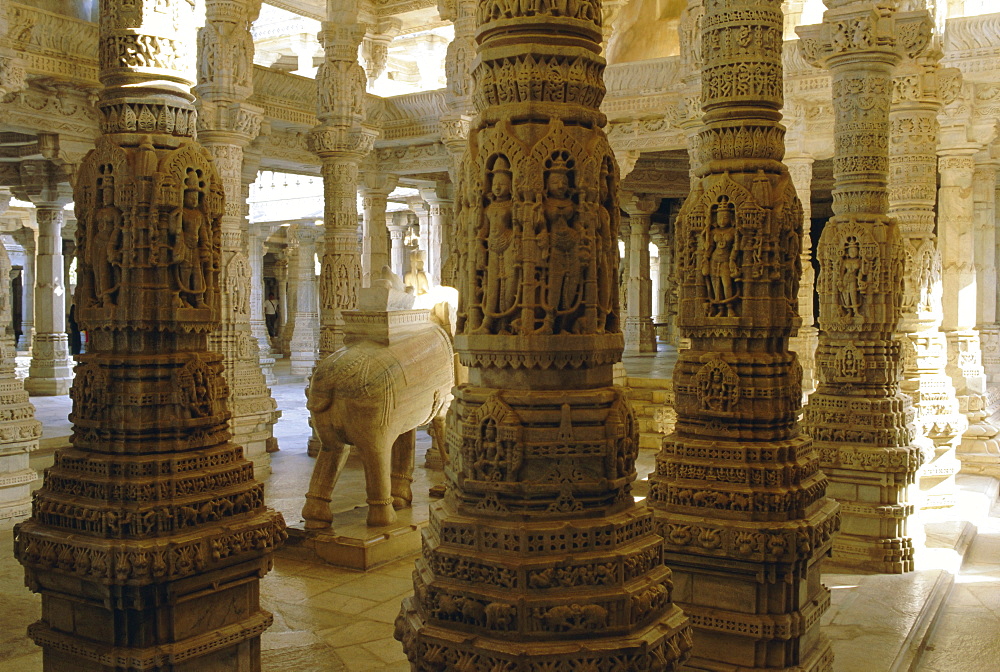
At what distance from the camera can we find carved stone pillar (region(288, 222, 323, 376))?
911 inches

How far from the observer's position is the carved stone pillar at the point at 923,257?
8.45 meters

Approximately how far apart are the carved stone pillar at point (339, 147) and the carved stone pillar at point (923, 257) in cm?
593

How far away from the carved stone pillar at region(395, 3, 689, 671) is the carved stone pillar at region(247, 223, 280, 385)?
1431 cm

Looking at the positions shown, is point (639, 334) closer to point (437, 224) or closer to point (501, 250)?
point (437, 224)

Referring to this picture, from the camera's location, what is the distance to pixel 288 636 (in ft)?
17.0

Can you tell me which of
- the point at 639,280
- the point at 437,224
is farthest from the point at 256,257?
the point at 639,280

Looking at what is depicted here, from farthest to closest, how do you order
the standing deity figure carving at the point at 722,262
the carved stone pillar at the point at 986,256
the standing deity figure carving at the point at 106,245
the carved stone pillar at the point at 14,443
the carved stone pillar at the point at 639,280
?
the carved stone pillar at the point at 639,280, the carved stone pillar at the point at 986,256, the carved stone pillar at the point at 14,443, the standing deity figure carving at the point at 722,262, the standing deity figure carving at the point at 106,245

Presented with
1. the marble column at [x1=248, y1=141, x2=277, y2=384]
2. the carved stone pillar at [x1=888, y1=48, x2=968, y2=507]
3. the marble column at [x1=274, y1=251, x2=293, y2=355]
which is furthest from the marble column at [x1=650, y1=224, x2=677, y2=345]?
the carved stone pillar at [x1=888, y1=48, x2=968, y2=507]

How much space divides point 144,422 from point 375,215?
12670 mm

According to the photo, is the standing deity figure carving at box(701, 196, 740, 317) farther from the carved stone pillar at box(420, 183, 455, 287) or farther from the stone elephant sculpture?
the carved stone pillar at box(420, 183, 455, 287)

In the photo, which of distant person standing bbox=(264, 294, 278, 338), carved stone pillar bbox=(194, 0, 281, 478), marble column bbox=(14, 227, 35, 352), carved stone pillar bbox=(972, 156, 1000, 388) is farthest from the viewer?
distant person standing bbox=(264, 294, 278, 338)

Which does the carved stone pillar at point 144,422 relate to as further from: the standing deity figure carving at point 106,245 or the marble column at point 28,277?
the marble column at point 28,277

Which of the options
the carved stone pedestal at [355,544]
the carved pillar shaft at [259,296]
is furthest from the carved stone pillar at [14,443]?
the carved pillar shaft at [259,296]

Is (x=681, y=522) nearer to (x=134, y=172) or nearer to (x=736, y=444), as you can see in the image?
(x=736, y=444)
